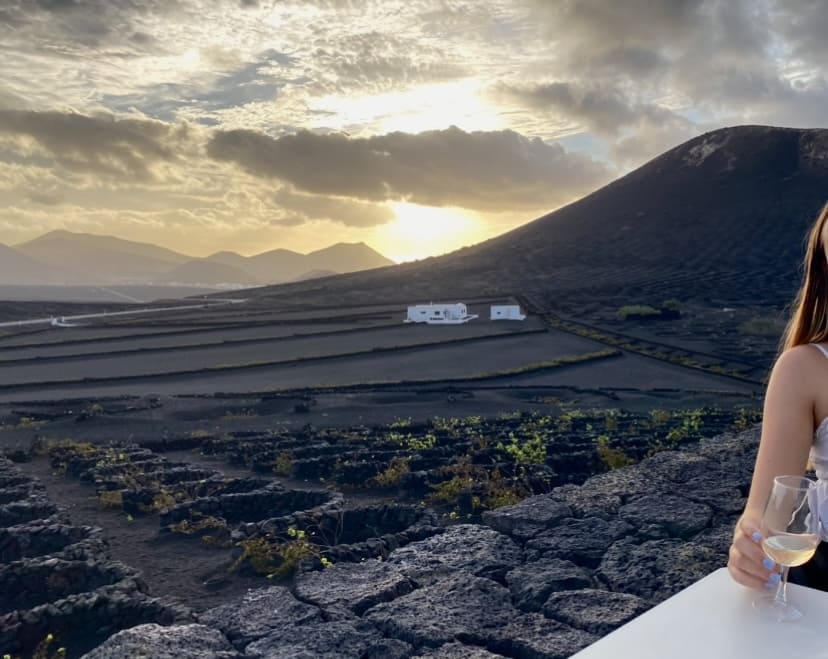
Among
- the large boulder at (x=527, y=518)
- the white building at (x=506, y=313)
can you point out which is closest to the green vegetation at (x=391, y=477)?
the large boulder at (x=527, y=518)

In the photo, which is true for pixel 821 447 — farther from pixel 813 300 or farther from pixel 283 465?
pixel 283 465

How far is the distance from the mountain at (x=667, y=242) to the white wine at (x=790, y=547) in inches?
2188

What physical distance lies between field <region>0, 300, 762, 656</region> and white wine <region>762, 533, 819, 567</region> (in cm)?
416

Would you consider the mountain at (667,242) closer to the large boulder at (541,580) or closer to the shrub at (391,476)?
the shrub at (391,476)

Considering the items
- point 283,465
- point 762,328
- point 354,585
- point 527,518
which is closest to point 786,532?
point 354,585

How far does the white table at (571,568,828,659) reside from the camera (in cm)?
232

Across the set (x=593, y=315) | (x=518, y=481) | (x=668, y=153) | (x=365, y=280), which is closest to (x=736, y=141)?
(x=668, y=153)

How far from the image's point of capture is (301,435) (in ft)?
51.2

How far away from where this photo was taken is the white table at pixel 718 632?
7.63 ft

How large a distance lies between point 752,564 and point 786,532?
0.18 m

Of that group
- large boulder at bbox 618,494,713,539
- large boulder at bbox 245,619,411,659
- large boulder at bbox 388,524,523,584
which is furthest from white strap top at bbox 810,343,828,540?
large boulder at bbox 618,494,713,539

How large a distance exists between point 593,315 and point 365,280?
44291mm

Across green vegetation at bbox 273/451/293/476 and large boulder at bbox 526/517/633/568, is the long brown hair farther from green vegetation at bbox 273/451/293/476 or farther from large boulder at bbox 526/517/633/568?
green vegetation at bbox 273/451/293/476

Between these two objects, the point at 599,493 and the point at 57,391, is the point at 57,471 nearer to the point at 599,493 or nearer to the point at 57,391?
the point at 599,493
